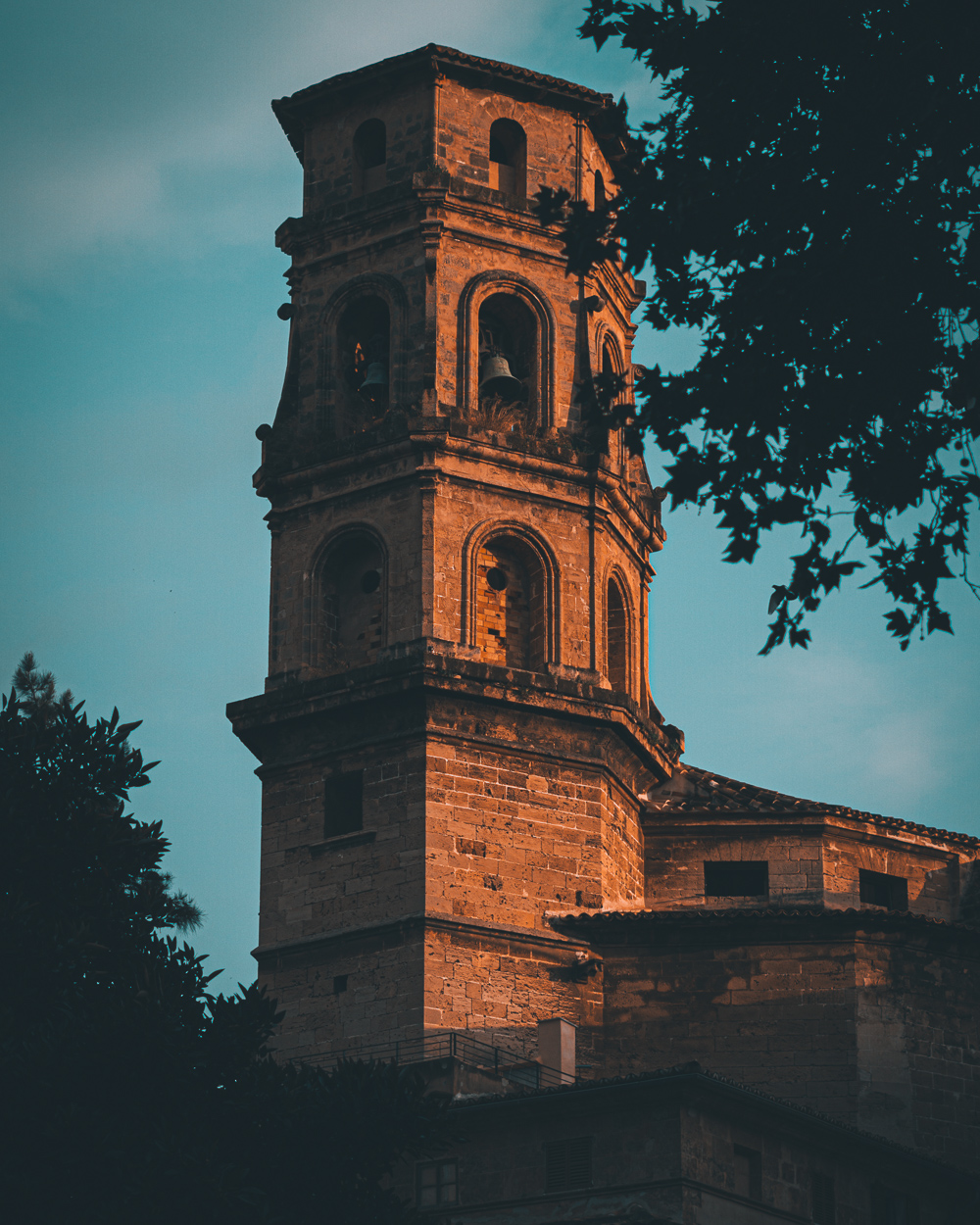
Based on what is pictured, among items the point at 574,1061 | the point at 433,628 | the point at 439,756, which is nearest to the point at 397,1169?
the point at 574,1061

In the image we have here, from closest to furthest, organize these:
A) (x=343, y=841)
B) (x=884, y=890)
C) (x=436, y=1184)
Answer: (x=436, y=1184) → (x=343, y=841) → (x=884, y=890)

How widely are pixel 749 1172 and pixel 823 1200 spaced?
5.50ft

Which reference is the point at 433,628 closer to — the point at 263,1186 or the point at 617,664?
the point at 617,664

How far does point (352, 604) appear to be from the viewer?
3606 cm

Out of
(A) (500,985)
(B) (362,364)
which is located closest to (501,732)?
(A) (500,985)

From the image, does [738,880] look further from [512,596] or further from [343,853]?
[343,853]

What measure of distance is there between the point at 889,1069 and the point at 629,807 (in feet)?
20.7

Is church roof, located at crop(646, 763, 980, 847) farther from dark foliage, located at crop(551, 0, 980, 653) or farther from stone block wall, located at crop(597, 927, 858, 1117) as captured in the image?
dark foliage, located at crop(551, 0, 980, 653)

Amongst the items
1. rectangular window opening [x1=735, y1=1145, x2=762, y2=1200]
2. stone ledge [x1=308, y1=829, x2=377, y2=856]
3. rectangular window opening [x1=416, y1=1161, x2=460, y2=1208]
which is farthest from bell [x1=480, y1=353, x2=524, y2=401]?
rectangular window opening [x1=735, y1=1145, x2=762, y2=1200]

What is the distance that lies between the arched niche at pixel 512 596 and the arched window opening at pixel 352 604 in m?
1.65

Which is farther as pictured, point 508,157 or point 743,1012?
point 508,157

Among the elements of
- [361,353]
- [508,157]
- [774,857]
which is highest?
[508,157]

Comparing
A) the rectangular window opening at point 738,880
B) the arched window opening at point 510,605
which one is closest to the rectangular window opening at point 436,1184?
the rectangular window opening at point 738,880

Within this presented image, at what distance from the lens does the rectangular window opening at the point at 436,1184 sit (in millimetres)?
29234
